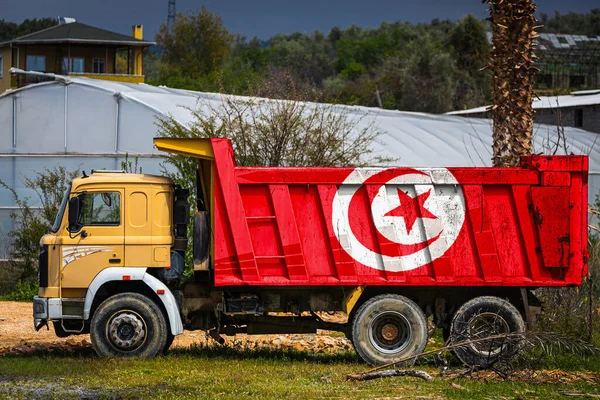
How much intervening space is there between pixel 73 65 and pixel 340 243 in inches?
1964

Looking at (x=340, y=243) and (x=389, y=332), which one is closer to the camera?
(x=340, y=243)

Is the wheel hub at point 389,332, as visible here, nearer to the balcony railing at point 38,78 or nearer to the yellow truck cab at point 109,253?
the yellow truck cab at point 109,253

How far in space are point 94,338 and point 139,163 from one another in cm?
1136

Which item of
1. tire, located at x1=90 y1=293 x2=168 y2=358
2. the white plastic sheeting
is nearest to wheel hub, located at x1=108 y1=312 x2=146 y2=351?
tire, located at x1=90 y1=293 x2=168 y2=358

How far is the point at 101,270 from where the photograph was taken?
1327 centimetres

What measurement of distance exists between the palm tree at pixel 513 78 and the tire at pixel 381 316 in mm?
4631

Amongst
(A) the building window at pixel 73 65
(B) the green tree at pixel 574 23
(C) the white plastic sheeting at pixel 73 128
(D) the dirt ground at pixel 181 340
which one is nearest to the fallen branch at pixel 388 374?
(D) the dirt ground at pixel 181 340

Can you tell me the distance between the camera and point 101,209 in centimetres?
1336

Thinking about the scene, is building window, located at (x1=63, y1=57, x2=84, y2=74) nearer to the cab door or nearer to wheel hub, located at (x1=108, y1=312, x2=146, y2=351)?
the cab door

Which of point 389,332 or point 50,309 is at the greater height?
point 50,309

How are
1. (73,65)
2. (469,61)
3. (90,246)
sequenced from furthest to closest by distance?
(469,61), (73,65), (90,246)

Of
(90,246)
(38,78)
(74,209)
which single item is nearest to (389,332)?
(90,246)

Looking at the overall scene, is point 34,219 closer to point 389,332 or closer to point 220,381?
point 389,332

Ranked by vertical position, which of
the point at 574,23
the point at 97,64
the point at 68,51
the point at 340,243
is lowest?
the point at 340,243
